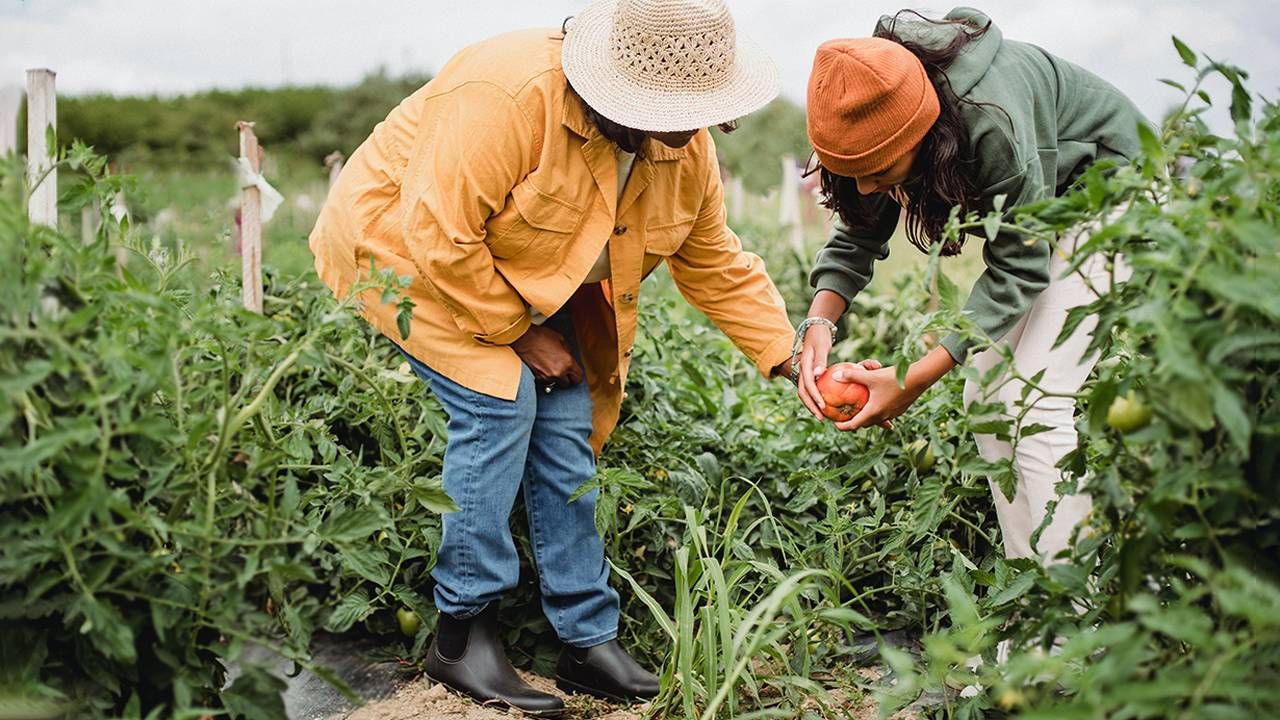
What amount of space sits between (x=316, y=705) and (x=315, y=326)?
1148 millimetres

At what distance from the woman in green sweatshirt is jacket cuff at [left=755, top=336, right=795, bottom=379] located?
21cm

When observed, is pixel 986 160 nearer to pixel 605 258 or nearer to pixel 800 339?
pixel 800 339

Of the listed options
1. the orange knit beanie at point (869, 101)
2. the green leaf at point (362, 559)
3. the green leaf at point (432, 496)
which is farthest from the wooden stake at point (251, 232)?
the orange knit beanie at point (869, 101)

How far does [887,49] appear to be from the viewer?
2.11 m

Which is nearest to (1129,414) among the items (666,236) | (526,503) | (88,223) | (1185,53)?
(1185,53)

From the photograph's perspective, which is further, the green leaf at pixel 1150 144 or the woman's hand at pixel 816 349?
the woman's hand at pixel 816 349

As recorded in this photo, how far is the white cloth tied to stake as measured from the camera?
10.1 ft

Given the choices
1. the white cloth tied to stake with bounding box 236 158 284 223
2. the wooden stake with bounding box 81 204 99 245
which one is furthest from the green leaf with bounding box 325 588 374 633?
the wooden stake with bounding box 81 204 99 245

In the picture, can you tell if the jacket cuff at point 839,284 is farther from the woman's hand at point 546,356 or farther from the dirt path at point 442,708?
the dirt path at point 442,708

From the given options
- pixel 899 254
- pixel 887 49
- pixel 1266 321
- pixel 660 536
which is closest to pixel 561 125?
pixel 887 49

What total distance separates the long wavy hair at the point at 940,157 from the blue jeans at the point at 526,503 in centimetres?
85

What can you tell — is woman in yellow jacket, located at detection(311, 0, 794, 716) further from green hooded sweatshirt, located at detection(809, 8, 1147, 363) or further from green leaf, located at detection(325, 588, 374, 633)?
green hooded sweatshirt, located at detection(809, 8, 1147, 363)

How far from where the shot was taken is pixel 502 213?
2.29 meters

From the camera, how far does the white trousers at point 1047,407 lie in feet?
7.50
